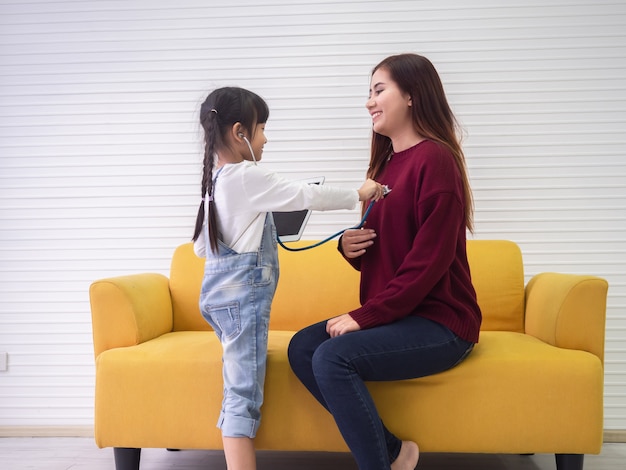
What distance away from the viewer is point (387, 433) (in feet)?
5.65

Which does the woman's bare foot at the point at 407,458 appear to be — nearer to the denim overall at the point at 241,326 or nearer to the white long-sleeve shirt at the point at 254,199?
the denim overall at the point at 241,326

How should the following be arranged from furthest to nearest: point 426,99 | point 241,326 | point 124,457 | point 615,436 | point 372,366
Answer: point 615,436 < point 124,457 < point 426,99 < point 241,326 < point 372,366

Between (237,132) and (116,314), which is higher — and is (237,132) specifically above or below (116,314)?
above

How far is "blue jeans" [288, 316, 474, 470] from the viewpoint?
5.17 ft

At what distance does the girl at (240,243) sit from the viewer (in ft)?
5.65

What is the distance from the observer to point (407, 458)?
5.62 feet

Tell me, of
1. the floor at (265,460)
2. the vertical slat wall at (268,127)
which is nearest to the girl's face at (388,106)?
the vertical slat wall at (268,127)

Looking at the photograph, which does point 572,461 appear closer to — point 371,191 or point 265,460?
point 371,191

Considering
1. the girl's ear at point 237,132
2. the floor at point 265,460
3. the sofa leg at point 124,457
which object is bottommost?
the floor at point 265,460

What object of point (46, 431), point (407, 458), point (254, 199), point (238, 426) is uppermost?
point (254, 199)

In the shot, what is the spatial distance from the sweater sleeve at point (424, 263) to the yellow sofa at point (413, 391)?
257mm

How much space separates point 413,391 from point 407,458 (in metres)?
0.19

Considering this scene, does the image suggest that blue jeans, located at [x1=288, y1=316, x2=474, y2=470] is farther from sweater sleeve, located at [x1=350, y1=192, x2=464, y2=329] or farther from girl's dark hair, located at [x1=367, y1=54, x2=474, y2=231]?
girl's dark hair, located at [x1=367, y1=54, x2=474, y2=231]

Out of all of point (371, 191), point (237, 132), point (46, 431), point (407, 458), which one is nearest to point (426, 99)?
point (371, 191)
